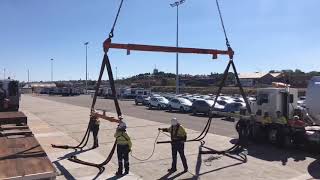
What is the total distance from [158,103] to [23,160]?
1461 inches

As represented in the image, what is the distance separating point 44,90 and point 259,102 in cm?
10854

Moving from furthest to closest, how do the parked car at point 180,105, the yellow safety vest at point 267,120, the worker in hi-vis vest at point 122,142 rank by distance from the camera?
the parked car at point 180,105, the yellow safety vest at point 267,120, the worker in hi-vis vest at point 122,142

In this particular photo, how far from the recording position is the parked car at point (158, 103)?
1787 inches

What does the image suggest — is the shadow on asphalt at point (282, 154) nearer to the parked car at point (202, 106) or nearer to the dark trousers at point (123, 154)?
the dark trousers at point (123, 154)

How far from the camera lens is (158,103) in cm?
4606

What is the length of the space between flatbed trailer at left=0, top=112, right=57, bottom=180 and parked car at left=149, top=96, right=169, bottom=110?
3242 cm

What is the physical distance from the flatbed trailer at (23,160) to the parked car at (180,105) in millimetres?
28051

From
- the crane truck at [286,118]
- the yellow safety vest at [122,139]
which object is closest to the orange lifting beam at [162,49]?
the yellow safety vest at [122,139]

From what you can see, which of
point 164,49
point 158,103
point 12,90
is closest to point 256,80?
point 158,103

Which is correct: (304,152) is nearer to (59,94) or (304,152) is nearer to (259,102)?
(259,102)

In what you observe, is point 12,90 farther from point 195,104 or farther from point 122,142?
point 122,142

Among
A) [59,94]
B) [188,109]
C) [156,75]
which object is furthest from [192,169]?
[156,75]

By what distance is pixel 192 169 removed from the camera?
13594mm

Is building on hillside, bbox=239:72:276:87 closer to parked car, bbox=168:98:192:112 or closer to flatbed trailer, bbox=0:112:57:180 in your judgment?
parked car, bbox=168:98:192:112
